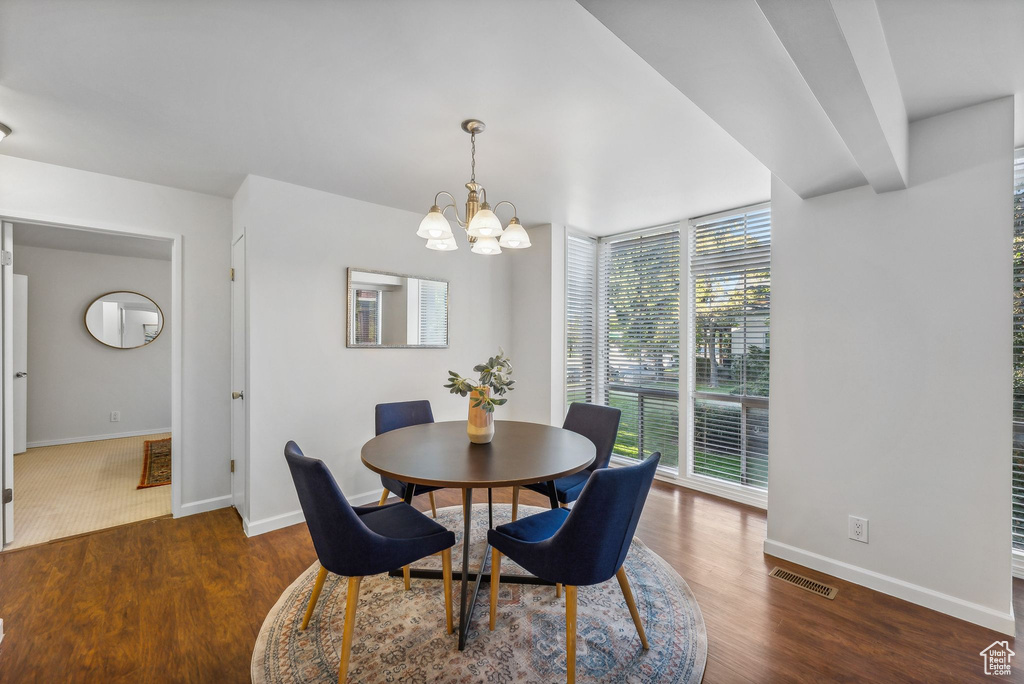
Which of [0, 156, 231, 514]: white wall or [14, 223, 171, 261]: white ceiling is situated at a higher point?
[14, 223, 171, 261]: white ceiling

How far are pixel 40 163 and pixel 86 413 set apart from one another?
4.04 meters

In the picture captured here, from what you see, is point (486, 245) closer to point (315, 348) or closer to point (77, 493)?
point (315, 348)

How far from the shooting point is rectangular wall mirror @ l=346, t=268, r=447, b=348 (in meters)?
3.29

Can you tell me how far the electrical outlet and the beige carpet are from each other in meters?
4.54

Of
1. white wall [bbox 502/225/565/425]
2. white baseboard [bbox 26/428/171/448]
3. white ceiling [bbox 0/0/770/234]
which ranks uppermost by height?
white ceiling [bbox 0/0/770/234]

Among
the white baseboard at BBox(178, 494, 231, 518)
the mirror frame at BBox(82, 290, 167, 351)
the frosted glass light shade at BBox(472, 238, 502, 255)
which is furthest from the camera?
the mirror frame at BBox(82, 290, 167, 351)

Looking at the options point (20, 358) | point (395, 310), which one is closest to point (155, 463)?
point (20, 358)

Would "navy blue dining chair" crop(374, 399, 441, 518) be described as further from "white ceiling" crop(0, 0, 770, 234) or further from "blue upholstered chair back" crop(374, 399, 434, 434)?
"white ceiling" crop(0, 0, 770, 234)

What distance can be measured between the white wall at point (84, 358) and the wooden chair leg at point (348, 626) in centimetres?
581

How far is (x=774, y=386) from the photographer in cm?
258

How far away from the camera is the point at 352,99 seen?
6.27 feet

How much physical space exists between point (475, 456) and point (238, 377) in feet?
7.13

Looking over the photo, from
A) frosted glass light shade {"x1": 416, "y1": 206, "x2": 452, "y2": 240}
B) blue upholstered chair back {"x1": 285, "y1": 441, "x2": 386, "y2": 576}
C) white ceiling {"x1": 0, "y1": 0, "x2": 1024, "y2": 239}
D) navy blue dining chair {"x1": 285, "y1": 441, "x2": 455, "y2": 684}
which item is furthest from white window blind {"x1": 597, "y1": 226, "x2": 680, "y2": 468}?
blue upholstered chair back {"x1": 285, "y1": 441, "x2": 386, "y2": 576}

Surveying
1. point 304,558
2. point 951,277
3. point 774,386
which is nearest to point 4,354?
point 304,558
